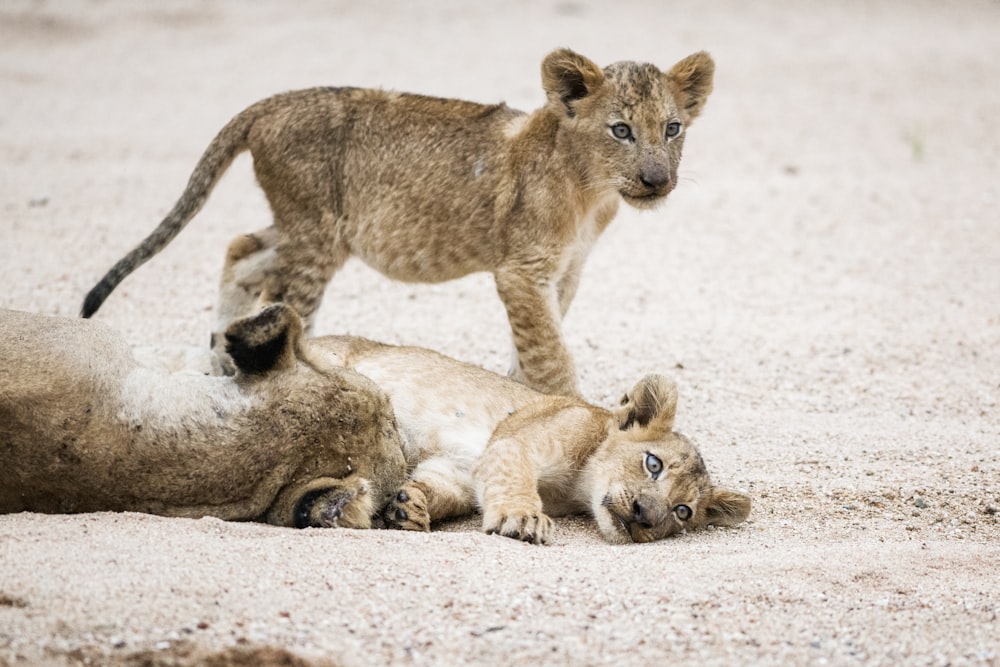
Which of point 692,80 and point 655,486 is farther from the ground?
point 692,80

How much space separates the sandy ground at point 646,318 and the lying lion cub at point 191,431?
17 cm

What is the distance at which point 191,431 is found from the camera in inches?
194

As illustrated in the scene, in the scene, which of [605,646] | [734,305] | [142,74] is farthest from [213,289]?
[142,74]

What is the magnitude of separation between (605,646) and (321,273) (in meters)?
3.90

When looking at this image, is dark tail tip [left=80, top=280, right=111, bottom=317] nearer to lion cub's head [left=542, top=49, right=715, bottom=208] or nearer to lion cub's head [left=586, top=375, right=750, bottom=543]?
lion cub's head [left=542, top=49, right=715, bottom=208]

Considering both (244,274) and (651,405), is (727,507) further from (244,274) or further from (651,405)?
(244,274)

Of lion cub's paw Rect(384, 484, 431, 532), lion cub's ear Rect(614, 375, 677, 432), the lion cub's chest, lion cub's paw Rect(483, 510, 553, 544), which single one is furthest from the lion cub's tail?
lion cub's paw Rect(483, 510, 553, 544)

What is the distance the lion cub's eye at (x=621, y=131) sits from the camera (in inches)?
278

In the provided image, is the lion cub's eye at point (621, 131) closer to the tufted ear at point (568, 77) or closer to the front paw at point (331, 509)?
the tufted ear at point (568, 77)

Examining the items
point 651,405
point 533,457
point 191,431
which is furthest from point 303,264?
point 191,431

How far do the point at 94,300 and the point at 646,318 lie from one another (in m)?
4.03

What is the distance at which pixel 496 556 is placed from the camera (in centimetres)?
484

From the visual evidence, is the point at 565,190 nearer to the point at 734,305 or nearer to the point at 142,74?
the point at 734,305

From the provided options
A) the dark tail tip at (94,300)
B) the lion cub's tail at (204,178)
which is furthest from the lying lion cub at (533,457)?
the lion cub's tail at (204,178)
